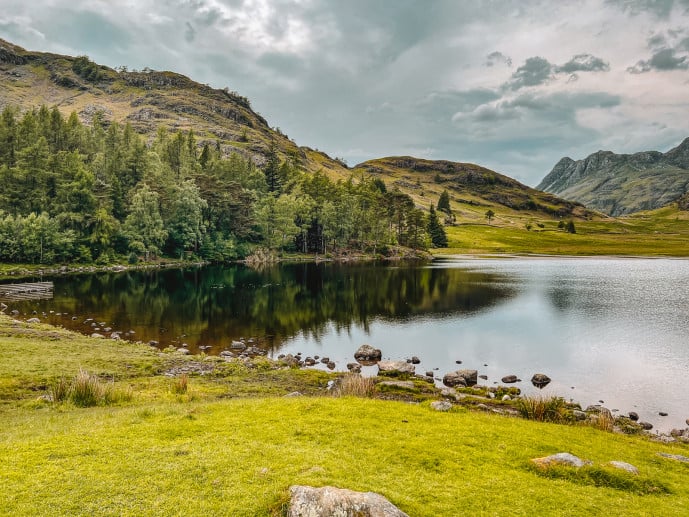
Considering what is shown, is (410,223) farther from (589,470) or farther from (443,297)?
(589,470)

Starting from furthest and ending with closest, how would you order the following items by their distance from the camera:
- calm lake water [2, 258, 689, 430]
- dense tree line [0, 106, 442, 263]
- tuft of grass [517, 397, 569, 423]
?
dense tree line [0, 106, 442, 263], calm lake water [2, 258, 689, 430], tuft of grass [517, 397, 569, 423]

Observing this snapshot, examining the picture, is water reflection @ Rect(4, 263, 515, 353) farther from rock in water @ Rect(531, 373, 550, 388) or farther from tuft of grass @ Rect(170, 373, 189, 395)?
rock in water @ Rect(531, 373, 550, 388)

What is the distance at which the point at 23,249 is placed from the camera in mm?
91375

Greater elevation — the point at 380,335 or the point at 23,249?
the point at 23,249

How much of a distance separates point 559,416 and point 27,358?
34344 mm

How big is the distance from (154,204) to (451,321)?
315 feet

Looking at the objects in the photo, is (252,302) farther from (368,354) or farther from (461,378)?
(461,378)

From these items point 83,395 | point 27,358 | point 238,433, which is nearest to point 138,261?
point 27,358

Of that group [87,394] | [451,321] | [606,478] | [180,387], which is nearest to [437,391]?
[606,478]

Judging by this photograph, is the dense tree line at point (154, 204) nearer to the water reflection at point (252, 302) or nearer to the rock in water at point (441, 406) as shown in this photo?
the water reflection at point (252, 302)

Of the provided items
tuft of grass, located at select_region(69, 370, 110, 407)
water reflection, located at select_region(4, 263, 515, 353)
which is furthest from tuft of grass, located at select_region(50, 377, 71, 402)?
water reflection, located at select_region(4, 263, 515, 353)

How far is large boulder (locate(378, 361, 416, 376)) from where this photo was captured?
34409 mm

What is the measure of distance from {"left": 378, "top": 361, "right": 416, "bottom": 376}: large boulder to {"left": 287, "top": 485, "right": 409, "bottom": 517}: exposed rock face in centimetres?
A: 2548

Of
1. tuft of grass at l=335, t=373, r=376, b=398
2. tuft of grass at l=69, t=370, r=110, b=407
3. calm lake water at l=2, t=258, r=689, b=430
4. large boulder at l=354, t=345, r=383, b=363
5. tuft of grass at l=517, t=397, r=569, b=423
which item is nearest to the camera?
tuft of grass at l=69, t=370, r=110, b=407
